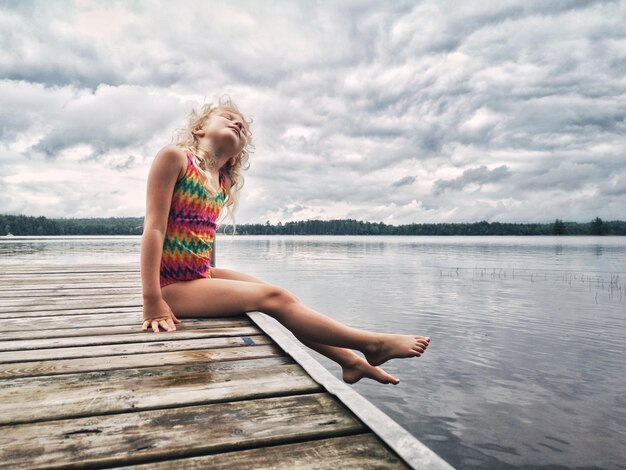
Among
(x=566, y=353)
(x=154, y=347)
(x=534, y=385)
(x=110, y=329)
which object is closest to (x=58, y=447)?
(x=154, y=347)

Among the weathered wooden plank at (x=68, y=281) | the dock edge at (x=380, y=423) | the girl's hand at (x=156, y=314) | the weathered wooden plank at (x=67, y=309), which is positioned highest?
the girl's hand at (x=156, y=314)

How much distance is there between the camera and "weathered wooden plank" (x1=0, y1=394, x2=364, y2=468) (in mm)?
1299

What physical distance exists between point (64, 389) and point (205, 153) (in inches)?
82.9

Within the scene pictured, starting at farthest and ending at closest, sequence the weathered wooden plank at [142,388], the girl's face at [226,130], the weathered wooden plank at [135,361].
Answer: the girl's face at [226,130] < the weathered wooden plank at [135,361] < the weathered wooden plank at [142,388]

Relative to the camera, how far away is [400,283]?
21.9 meters

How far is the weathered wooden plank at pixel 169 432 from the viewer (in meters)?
1.30

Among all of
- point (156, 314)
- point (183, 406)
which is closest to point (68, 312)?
point (156, 314)

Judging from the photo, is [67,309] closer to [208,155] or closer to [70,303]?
[70,303]

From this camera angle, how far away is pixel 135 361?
2271mm

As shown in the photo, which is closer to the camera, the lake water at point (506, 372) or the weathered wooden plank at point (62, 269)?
the lake water at point (506, 372)

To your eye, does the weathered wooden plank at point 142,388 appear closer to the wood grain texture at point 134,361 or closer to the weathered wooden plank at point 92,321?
the wood grain texture at point 134,361

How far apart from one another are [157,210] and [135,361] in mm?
1117

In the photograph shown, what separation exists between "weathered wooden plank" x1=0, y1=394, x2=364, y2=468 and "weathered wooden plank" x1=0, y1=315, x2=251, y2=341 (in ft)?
4.76

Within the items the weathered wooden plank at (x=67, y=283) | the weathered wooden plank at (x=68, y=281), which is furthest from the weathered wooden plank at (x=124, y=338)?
the weathered wooden plank at (x=68, y=281)
